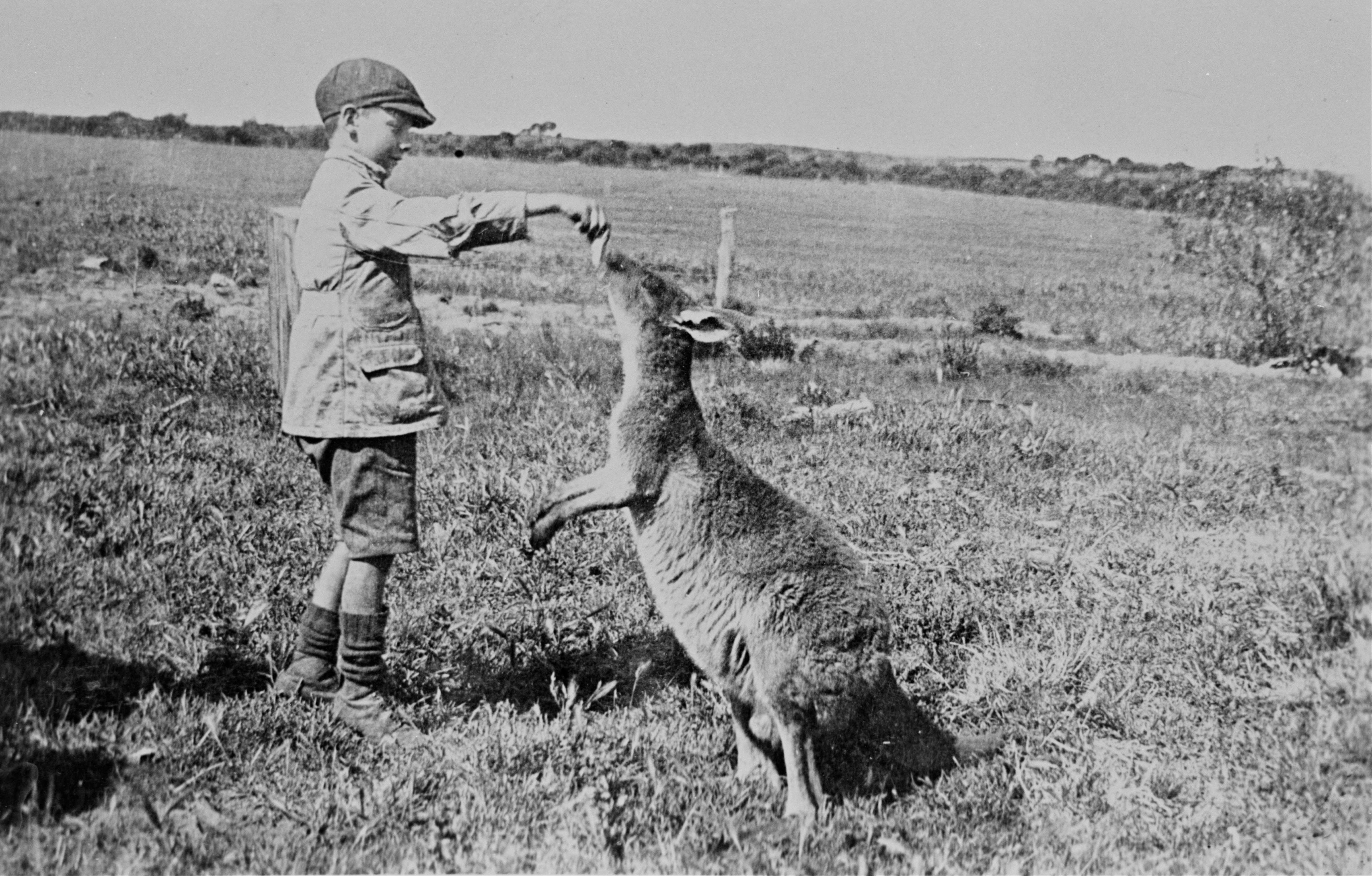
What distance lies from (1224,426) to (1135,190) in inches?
841

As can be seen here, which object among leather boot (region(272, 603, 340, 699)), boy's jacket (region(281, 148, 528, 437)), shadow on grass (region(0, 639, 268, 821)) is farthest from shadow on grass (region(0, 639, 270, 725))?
boy's jacket (region(281, 148, 528, 437))

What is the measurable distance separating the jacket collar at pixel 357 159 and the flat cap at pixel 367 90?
14 centimetres

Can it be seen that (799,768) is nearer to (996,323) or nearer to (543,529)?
(543,529)

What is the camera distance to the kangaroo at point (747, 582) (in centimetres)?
373

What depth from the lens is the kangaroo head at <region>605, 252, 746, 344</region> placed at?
4238 mm

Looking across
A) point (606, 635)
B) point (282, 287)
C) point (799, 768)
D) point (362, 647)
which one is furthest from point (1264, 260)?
point (362, 647)

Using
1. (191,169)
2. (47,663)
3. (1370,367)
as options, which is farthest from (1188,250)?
(191,169)

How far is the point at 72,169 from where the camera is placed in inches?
450

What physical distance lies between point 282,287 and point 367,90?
5.84 ft

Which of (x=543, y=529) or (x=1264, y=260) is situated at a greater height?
(x=1264, y=260)

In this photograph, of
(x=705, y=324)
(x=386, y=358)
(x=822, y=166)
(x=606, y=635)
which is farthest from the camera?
(x=822, y=166)

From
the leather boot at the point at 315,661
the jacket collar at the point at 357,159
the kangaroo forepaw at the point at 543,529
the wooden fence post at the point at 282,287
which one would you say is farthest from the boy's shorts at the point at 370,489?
the jacket collar at the point at 357,159

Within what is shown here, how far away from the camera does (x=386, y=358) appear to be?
3688 mm

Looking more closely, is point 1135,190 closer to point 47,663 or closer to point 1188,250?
point 1188,250
